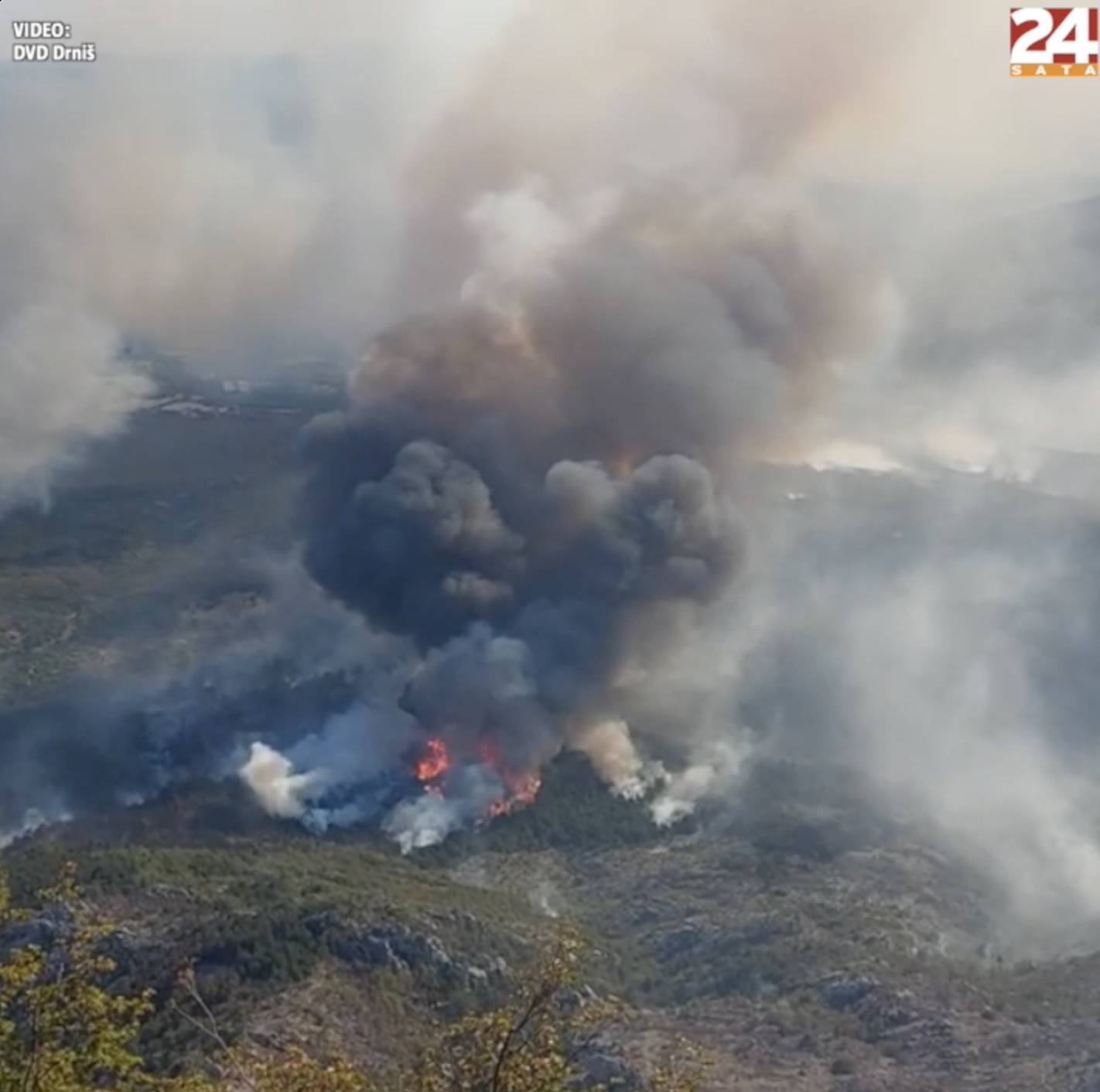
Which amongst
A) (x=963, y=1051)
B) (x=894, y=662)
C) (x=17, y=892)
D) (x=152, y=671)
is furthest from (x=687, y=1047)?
(x=152, y=671)

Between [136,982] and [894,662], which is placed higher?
[136,982]

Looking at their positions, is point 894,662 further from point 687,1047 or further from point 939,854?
point 687,1047

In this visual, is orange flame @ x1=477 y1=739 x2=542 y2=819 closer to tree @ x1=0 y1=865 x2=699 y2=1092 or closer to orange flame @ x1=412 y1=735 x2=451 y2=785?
orange flame @ x1=412 y1=735 x2=451 y2=785

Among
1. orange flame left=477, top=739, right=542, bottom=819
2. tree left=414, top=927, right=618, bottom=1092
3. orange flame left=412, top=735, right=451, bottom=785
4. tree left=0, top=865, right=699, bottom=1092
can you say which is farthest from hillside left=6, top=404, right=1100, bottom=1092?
tree left=414, top=927, right=618, bottom=1092

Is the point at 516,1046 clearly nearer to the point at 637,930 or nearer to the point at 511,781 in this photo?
the point at 637,930

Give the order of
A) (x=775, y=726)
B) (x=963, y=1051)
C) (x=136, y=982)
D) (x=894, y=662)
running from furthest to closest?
(x=894, y=662) → (x=775, y=726) → (x=136, y=982) → (x=963, y=1051)

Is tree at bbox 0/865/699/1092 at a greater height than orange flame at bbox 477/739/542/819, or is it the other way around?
tree at bbox 0/865/699/1092

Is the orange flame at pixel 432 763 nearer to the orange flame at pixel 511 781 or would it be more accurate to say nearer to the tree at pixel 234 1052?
the orange flame at pixel 511 781

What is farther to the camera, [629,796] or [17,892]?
[629,796]

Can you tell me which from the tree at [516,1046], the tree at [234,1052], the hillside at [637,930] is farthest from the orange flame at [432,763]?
the tree at [516,1046]
